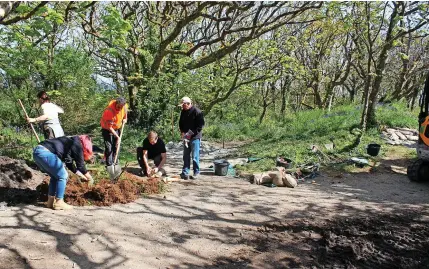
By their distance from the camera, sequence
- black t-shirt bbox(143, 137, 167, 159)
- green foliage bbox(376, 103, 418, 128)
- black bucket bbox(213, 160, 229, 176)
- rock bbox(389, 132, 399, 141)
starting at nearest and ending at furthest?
black t-shirt bbox(143, 137, 167, 159) → black bucket bbox(213, 160, 229, 176) → rock bbox(389, 132, 399, 141) → green foliage bbox(376, 103, 418, 128)

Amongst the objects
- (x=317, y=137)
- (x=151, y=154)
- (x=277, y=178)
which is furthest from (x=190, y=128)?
(x=317, y=137)

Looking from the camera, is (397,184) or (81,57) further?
(81,57)

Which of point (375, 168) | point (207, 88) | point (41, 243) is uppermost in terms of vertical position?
point (207, 88)

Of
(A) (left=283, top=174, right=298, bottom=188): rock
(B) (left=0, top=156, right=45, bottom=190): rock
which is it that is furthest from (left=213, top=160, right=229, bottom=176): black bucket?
(B) (left=0, top=156, right=45, bottom=190): rock

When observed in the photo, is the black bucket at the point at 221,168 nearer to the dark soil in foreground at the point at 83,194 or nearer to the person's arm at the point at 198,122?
the person's arm at the point at 198,122

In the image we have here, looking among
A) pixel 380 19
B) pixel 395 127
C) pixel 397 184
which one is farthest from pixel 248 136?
pixel 397 184

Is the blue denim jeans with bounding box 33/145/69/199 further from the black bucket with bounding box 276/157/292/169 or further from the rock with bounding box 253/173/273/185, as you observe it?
the black bucket with bounding box 276/157/292/169

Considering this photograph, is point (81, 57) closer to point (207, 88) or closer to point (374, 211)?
point (207, 88)

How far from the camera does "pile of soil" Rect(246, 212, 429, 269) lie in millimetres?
3801

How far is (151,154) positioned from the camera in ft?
24.1

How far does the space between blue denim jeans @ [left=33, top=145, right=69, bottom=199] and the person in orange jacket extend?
231cm

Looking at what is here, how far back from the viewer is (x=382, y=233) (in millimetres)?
4586

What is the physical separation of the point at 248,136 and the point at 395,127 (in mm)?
6034

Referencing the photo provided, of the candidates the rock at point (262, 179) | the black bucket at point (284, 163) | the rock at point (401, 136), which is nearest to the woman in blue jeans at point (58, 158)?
the rock at point (262, 179)
